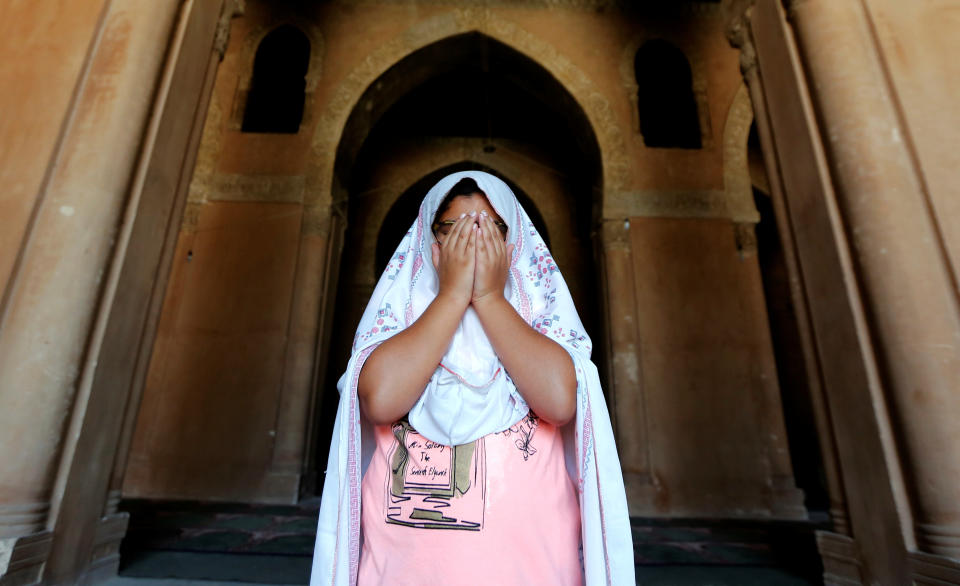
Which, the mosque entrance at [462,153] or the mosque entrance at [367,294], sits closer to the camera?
the mosque entrance at [367,294]

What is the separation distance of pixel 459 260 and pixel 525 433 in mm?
346

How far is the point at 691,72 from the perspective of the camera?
23.0 feet

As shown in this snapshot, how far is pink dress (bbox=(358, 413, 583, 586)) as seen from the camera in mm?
842

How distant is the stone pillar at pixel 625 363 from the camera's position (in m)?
5.38

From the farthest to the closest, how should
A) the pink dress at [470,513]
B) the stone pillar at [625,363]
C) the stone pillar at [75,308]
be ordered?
the stone pillar at [625,363] < the stone pillar at [75,308] < the pink dress at [470,513]

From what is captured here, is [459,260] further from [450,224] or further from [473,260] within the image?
[450,224]

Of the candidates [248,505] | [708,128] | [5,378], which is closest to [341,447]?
[5,378]

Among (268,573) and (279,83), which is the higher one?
(279,83)

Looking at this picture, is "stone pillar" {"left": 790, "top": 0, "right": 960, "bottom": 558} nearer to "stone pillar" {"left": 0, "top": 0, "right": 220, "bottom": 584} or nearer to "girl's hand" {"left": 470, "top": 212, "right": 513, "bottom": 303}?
"girl's hand" {"left": 470, "top": 212, "right": 513, "bottom": 303}

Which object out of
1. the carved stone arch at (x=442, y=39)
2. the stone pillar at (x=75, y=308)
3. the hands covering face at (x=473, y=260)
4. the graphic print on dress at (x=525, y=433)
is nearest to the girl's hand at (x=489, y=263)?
the hands covering face at (x=473, y=260)

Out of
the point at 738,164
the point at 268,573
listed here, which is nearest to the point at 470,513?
the point at 268,573

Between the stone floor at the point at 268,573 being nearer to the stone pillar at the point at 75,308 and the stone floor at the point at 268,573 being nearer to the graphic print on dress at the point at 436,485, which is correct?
the stone pillar at the point at 75,308

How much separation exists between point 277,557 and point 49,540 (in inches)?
50.4

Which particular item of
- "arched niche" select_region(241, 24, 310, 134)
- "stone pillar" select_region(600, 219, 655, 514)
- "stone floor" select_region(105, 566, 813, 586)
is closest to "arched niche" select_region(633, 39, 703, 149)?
→ "stone pillar" select_region(600, 219, 655, 514)
